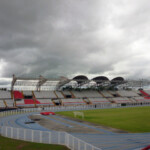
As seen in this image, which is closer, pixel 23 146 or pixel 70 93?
pixel 23 146

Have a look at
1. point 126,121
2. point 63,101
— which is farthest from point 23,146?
point 63,101

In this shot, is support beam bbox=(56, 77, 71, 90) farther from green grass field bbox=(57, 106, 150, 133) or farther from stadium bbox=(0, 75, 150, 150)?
green grass field bbox=(57, 106, 150, 133)

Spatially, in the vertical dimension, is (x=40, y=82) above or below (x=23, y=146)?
above

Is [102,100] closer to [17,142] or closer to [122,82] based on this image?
[122,82]

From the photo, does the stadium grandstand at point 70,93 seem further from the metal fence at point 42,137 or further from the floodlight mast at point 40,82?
the metal fence at point 42,137

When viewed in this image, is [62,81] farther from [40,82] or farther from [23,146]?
[23,146]

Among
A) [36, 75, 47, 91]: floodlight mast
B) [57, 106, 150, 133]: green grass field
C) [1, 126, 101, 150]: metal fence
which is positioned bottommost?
[57, 106, 150, 133]: green grass field

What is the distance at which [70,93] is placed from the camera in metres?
77.5

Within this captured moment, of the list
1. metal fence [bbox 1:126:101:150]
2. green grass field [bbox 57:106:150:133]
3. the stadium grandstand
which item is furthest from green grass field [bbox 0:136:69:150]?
the stadium grandstand

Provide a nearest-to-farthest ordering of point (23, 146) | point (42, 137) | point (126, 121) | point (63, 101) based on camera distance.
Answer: point (23, 146) → point (42, 137) → point (126, 121) → point (63, 101)

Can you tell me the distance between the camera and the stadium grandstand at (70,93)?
61.5 meters

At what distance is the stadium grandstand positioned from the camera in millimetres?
61500

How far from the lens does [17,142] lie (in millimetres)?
14867

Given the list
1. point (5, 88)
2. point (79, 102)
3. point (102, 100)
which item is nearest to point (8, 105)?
point (5, 88)
